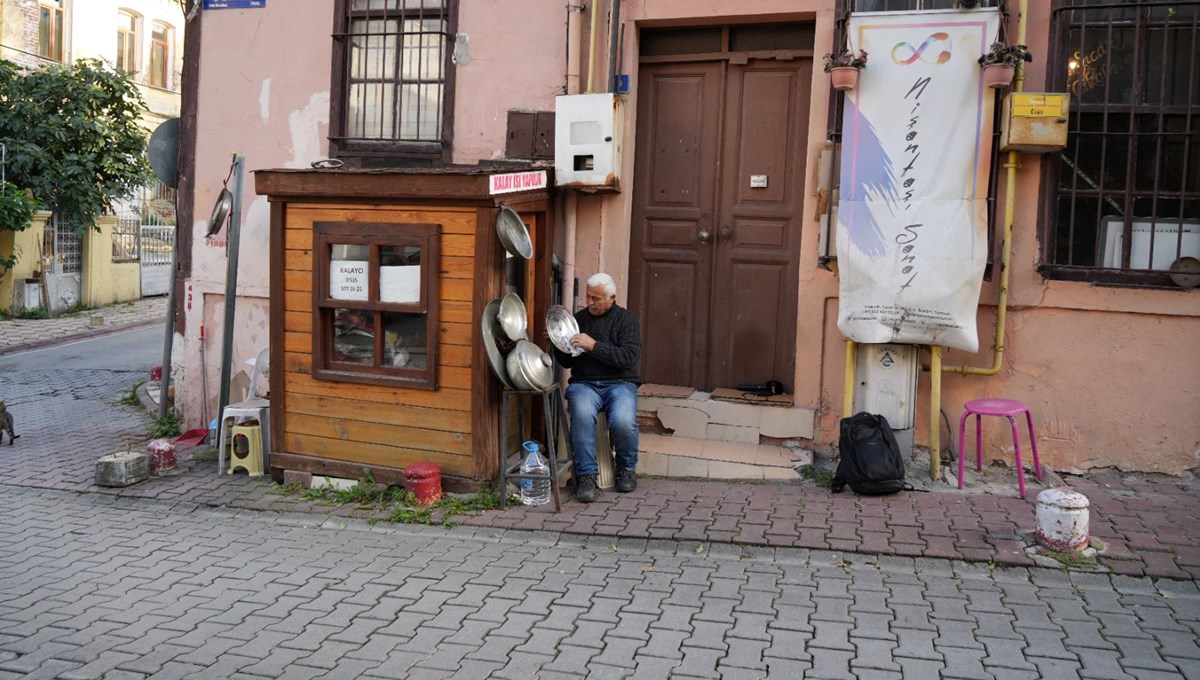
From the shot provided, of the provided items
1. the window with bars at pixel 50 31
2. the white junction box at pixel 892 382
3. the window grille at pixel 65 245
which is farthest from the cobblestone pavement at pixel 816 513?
the window with bars at pixel 50 31

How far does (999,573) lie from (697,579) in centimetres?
161

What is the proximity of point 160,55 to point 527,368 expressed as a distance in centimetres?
2339

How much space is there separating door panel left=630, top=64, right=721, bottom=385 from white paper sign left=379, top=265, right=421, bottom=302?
2042mm

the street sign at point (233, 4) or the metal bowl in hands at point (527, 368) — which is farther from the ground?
the street sign at point (233, 4)

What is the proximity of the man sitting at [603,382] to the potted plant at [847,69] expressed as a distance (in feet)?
6.72

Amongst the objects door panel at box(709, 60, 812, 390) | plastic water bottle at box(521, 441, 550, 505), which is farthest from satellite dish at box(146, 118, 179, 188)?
door panel at box(709, 60, 812, 390)

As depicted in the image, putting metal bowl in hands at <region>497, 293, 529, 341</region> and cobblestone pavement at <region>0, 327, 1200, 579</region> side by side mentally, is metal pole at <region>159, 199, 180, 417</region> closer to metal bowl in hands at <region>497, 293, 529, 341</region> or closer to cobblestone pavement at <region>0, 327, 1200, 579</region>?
cobblestone pavement at <region>0, 327, 1200, 579</region>

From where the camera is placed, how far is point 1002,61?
22.0 feet

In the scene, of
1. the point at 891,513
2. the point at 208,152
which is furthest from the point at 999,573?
the point at 208,152

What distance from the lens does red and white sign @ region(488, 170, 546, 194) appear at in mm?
6628

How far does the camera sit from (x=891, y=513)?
6477 mm

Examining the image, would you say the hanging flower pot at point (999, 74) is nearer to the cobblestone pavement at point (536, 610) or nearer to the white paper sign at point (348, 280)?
the cobblestone pavement at point (536, 610)

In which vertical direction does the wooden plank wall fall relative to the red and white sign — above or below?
below

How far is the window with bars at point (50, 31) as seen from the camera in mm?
21375
